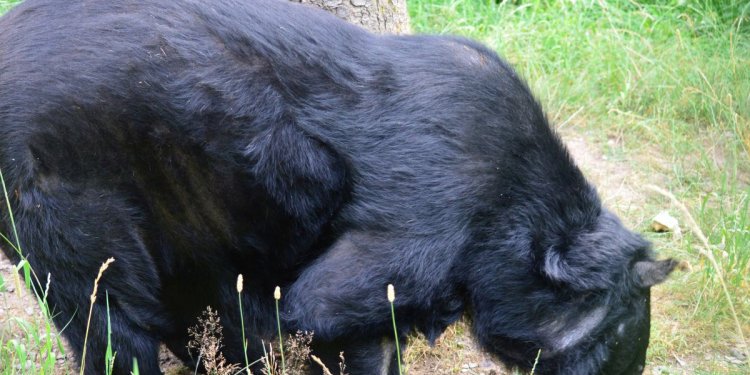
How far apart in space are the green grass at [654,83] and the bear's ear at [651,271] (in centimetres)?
171

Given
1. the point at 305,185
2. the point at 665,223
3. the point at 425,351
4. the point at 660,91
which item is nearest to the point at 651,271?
the point at 305,185

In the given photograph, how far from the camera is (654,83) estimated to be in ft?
23.9

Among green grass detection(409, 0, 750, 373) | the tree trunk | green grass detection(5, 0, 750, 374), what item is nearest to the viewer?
the tree trunk

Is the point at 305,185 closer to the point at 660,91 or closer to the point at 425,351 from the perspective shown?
the point at 425,351

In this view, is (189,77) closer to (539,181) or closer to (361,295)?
(361,295)

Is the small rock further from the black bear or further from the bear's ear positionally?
the bear's ear

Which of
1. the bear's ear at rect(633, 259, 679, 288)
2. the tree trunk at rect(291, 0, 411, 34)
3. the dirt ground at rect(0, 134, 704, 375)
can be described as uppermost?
the tree trunk at rect(291, 0, 411, 34)

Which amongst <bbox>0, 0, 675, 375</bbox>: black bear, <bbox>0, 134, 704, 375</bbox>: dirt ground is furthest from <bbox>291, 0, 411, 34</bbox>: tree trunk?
<bbox>0, 134, 704, 375</bbox>: dirt ground

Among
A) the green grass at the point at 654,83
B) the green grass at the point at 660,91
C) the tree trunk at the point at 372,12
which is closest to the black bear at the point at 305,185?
the tree trunk at the point at 372,12

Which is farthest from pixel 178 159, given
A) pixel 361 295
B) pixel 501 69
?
pixel 501 69

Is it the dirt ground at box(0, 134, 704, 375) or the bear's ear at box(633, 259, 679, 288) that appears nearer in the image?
the bear's ear at box(633, 259, 679, 288)

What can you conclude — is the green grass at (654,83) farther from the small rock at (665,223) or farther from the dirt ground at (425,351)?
the dirt ground at (425,351)

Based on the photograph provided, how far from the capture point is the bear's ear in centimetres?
368

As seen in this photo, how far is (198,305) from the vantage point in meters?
4.15
